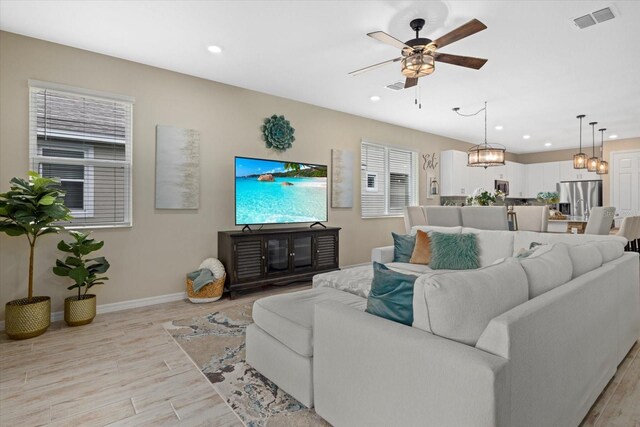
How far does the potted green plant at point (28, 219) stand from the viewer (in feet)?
9.02

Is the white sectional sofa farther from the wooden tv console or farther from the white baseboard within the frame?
the white baseboard

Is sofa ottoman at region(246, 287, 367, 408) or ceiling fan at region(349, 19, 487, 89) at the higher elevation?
ceiling fan at region(349, 19, 487, 89)

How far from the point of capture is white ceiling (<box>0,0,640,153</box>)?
2.70 m

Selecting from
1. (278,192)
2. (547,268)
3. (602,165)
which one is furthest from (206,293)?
(602,165)

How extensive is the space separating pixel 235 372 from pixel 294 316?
66 centimetres

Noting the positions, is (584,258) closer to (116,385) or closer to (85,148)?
(116,385)

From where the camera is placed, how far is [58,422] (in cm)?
179

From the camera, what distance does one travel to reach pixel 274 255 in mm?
4348

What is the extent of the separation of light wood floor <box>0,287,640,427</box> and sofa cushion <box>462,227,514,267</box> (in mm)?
1283

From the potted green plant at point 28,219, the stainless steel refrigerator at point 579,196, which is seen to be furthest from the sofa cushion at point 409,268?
the stainless steel refrigerator at point 579,196

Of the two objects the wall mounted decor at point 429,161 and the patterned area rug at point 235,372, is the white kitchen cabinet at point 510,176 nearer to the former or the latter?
the wall mounted decor at point 429,161

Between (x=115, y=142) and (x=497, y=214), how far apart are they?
14.5 feet

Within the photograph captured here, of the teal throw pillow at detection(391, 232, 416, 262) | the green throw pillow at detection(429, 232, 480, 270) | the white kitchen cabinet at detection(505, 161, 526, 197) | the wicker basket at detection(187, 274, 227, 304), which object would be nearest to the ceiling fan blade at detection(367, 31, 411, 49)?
the green throw pillow at detection(429, 232, 480, 270)

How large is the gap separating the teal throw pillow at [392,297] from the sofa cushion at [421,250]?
2.46 meters
